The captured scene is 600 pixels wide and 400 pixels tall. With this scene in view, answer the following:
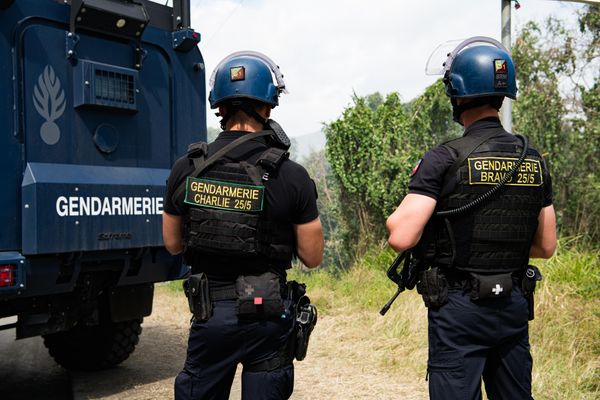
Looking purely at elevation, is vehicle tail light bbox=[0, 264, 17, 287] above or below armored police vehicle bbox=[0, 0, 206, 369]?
below

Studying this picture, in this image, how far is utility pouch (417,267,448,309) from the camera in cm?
237

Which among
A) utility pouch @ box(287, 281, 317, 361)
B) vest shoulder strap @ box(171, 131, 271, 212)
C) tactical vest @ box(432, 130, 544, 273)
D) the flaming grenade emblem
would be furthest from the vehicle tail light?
tactical vest @ box(432, 130, 544, 273)

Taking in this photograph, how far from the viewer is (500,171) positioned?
2.33 metres

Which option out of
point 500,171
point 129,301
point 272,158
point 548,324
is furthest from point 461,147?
point 548,324

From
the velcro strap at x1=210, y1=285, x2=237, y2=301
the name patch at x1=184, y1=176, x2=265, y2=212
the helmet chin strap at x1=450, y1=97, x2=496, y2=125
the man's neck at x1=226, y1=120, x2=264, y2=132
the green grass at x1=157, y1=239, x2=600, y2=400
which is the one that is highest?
the helmet chin strap at x1=450, y1=97, x2=496, y2=125

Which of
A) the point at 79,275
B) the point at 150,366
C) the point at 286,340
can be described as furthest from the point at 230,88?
the point at 150,366

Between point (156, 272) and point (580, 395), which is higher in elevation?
point (156, 272)

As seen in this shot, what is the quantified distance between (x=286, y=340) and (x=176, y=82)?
273 cm

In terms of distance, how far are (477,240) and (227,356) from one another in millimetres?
1067

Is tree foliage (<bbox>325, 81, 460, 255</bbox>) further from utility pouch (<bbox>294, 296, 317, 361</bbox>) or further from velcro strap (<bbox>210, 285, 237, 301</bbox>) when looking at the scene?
velcro strap (<bbox>210, 285, 237, 301</bbox>)

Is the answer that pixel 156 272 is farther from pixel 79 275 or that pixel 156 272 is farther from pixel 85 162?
pixel 85 162

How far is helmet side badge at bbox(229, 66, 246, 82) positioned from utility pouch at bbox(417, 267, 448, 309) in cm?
109

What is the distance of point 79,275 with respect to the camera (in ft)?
13.3

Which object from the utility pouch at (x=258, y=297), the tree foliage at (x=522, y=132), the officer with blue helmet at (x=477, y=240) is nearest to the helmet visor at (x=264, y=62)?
the officer with blue helmet at (x=477, y=240)
